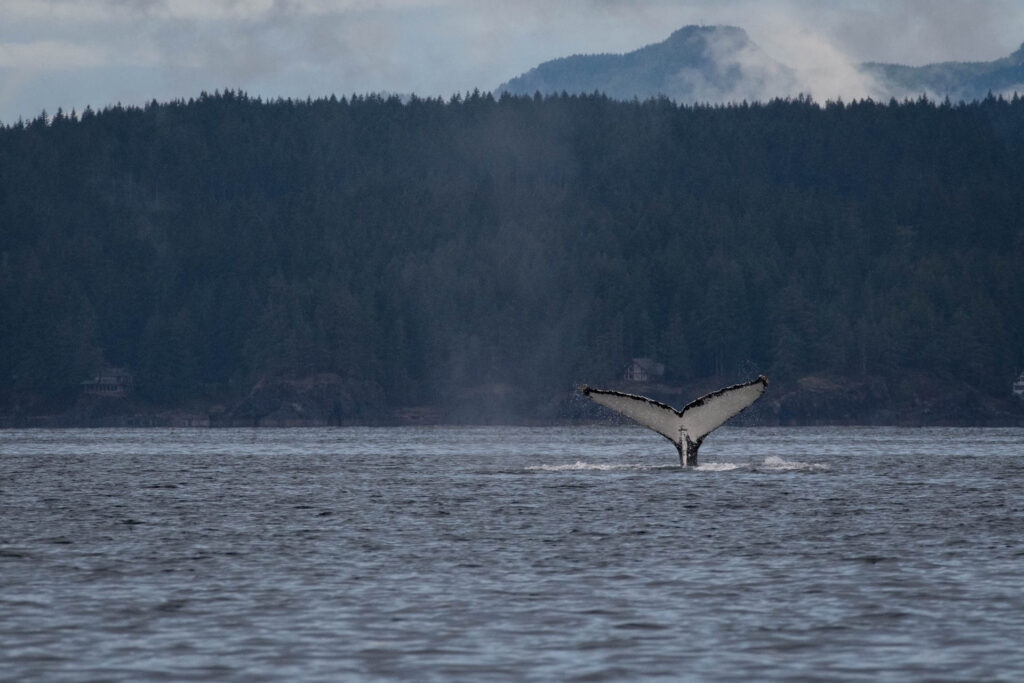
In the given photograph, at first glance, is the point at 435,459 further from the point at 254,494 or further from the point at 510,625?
the point at 510,625

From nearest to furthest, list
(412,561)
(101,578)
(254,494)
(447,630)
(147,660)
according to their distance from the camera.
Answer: (147,660) < (447,630) < (101,578) < (412,561) < (254,494)

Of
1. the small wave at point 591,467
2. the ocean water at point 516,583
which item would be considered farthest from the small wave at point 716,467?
the ocean water at point 516,583

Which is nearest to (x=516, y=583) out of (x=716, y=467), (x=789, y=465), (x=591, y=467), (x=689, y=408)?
(x=689, y=408)

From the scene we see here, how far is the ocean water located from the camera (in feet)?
75.6

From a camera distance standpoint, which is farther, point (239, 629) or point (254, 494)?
point (254, 494)

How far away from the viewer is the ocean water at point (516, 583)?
23.0 m

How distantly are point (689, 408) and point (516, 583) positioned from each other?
92.5 feet

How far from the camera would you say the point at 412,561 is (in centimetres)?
3541

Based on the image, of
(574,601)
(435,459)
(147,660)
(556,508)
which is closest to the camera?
(147,660)

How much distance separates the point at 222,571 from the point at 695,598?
10.0 metres

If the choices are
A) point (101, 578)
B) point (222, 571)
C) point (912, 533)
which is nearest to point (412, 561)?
point (222, 571)

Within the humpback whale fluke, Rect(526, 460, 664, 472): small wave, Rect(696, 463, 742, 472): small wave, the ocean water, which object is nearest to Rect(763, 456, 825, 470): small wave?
Rect(696, 463, 742, 472): small wave

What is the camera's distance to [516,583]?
3145 cm

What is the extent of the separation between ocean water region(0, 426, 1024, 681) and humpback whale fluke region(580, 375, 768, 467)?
2.53m
